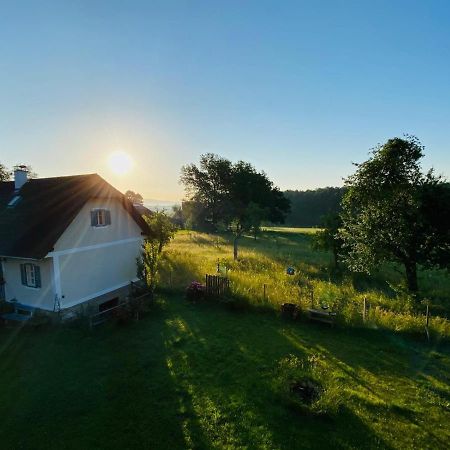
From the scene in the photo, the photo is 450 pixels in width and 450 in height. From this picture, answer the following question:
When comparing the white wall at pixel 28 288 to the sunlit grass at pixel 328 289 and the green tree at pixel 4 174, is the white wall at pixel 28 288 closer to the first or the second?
the sunlit grass at pixel 328 289

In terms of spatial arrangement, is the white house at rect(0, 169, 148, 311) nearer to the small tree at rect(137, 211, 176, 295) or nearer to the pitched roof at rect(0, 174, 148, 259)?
the pitched roof at rect(0, 174, 148, 259)

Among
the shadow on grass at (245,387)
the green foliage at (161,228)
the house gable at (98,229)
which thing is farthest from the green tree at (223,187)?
the shadow on grass at (245,387)

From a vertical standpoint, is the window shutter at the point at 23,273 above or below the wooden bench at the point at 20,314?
above

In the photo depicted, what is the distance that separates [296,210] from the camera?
116250mm

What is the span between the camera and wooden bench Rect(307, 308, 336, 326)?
1300 centimetres

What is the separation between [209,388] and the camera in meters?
8.76

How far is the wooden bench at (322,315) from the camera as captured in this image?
42.7ft

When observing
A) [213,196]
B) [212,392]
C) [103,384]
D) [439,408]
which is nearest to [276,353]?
[212,392]

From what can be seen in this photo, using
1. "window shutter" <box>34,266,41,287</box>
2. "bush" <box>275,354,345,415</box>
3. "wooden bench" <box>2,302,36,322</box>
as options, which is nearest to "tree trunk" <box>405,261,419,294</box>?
"bush" <box>275,354,345,415</box>

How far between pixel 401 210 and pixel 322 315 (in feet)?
23.0

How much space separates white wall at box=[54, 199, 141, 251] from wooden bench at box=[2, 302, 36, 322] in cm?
338

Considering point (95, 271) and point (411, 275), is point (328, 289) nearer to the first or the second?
point (411, 275)

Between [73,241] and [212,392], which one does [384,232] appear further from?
[73,241]

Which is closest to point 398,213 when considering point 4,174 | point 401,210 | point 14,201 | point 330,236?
point 401,210
